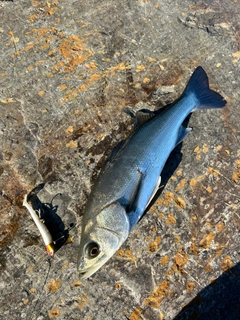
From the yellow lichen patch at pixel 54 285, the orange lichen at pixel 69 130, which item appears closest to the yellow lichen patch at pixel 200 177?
the orange lichen at pixel 69 130

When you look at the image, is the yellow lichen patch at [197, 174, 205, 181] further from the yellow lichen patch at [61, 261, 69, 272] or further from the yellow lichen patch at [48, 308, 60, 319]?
the yellow lichen patch at [48, 308, 60, 319]

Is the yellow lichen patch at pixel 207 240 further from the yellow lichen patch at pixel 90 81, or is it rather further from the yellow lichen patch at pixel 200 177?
the yellow lichen patch at pixel 90 81

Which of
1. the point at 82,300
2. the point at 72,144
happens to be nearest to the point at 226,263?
the point at 82,300

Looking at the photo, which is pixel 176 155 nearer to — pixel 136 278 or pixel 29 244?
pixel 136 278

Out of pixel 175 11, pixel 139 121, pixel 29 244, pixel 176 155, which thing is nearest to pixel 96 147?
pixel 139 121

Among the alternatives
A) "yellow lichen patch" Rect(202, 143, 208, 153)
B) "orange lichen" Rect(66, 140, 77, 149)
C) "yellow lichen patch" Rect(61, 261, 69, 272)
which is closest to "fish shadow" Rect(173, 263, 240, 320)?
"yellow lichen patch" Rect(61, 261, 69, 272)
